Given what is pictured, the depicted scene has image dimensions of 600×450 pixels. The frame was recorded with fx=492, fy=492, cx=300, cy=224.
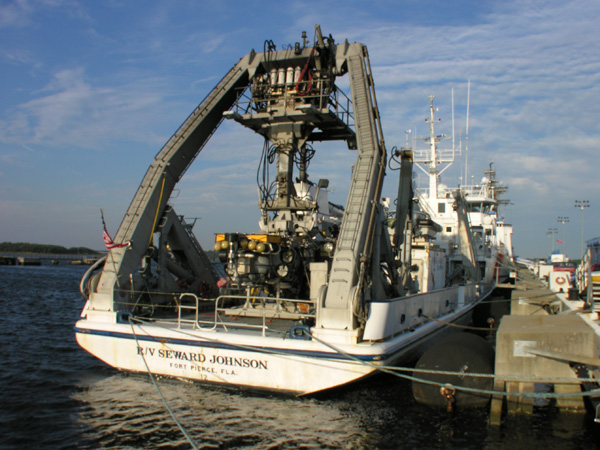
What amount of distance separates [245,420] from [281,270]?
4434 millimetres

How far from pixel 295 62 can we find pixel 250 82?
1.46 meters

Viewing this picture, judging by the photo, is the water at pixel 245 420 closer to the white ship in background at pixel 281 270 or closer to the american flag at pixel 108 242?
the white ship in background at pixel 281 270

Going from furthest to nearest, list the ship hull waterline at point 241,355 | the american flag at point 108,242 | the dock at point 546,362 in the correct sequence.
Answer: the american flag at point 108,242 < the ship hull waterline at point 241,355 < the dock at point 546,362

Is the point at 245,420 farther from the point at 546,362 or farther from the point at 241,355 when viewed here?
the point at 546,362

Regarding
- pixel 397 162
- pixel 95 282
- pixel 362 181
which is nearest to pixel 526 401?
pixel 362 181

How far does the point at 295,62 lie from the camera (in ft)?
46.5

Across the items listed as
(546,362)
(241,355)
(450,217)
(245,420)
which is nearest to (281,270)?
(241,355)

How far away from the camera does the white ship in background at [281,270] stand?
9555 millimetres

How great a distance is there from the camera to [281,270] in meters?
12.6

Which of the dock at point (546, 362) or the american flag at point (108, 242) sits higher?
the american flag at point (108, 242)

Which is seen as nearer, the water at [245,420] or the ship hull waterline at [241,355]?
the water at [245,420]

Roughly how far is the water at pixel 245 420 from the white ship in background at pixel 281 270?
56 cm

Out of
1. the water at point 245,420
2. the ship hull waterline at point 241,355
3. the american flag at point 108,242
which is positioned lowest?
the water at point 245,420

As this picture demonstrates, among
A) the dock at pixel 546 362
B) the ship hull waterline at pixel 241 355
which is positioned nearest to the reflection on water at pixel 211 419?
the ship hull waterline at pixel 241 355
